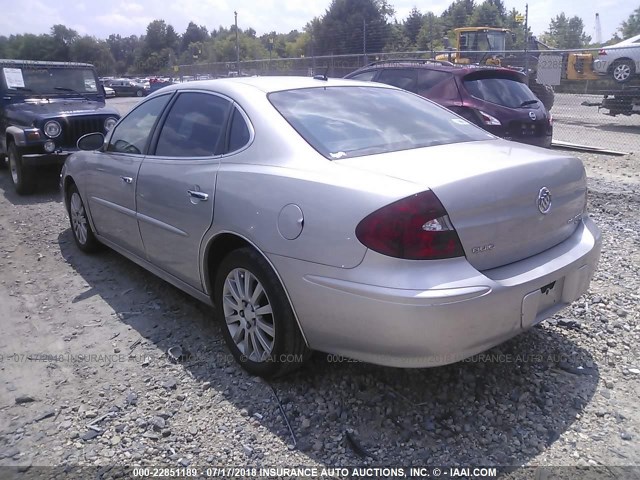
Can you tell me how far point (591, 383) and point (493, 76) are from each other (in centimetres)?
608

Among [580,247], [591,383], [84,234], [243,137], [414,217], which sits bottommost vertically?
[591,383]

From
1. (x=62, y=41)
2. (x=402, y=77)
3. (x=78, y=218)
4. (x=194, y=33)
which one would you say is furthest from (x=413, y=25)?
(x=194, y=33)

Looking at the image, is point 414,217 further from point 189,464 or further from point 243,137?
point 189,464

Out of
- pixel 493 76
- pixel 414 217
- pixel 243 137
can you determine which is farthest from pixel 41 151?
pixel 414 217

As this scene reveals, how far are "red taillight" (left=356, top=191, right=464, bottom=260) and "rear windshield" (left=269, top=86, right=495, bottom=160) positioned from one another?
0.56 m

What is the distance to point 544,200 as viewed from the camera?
275cm

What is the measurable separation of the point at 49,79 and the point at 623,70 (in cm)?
1347

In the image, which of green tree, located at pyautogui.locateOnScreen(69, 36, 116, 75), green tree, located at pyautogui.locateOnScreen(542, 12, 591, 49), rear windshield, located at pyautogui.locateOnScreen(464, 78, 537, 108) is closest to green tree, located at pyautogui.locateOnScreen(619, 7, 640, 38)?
green tree, located at pyautogui.locateOnScreen(542, 12, 591, 49)

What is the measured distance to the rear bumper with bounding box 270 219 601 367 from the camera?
233 cm

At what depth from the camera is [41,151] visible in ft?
25.8

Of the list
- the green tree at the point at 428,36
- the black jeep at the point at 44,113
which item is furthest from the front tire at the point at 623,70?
the green tree at the point at 428,36

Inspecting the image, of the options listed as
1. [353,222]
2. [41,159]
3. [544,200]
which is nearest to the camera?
[353,222]

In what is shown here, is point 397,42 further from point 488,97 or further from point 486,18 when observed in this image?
point 488,97

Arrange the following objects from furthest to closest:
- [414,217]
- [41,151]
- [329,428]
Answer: [41,151] → [329,428] → [414,217]
